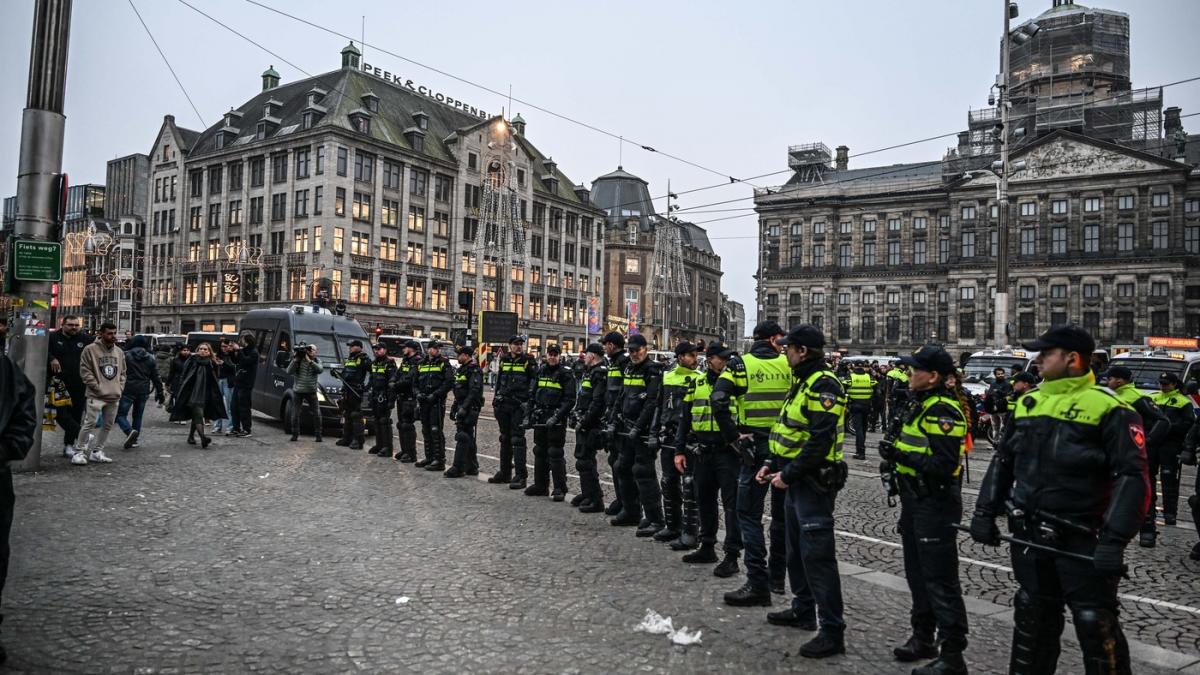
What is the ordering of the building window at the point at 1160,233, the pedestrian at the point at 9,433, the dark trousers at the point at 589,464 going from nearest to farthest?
1. the pedestrian at the point at 9,433
2. the dark trousers at the point at 589,464
3. the building window at the point at 1160,233

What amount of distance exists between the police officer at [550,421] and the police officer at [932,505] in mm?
5361

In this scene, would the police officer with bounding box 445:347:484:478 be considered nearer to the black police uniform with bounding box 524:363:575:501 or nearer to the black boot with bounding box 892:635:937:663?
the black police uniform with bounding box 524:363:575:501

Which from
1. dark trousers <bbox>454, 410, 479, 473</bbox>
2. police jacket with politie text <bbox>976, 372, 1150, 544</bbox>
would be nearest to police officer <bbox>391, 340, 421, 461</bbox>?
dark trousers <bbox>454, 410, 479, 473</bbox>

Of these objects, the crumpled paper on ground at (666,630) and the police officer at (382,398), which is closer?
the crumpled paper on ground at (666,630)

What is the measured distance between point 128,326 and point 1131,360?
3014 inches

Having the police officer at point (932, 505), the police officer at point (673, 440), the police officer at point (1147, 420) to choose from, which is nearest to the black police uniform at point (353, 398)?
the police officer at point (673, 440)

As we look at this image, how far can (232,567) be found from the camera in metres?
6.23

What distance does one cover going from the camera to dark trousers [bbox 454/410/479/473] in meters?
11.4

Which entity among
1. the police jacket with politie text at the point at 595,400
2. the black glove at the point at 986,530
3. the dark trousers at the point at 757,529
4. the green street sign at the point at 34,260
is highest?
the green street sign at the point at 34,260

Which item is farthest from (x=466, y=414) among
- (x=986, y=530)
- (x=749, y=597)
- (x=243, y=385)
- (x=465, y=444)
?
(x=986, y=530)

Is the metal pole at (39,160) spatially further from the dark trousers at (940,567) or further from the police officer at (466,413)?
the dark trousers at (940,567)

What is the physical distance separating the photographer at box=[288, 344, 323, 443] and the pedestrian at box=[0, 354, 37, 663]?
34.0ft

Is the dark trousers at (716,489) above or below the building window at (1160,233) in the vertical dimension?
below

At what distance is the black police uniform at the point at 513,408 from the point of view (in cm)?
1056
